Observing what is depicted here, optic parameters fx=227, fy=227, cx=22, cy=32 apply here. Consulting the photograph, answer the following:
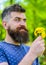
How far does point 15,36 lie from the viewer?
4.84ft

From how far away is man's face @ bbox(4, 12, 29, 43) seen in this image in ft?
4.71

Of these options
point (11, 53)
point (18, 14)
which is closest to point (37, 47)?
point (11, 53)

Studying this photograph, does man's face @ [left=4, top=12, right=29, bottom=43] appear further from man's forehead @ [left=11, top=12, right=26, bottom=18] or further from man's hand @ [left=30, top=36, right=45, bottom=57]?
man's hand @ [left=30, top=36, right=45, bottom=57]

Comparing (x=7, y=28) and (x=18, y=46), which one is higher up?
(x=7, y=28)

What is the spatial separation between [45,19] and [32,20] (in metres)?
0.30

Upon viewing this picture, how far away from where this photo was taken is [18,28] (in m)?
1.43

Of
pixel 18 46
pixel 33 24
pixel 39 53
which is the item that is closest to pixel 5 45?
pixel 18 46

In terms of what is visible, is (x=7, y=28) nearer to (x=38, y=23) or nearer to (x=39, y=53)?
(x=39, y=53)

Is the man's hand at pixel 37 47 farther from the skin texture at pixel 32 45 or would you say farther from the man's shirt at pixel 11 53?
the man's shirt at pixel 11 53

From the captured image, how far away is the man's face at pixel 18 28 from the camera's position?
4.71ft

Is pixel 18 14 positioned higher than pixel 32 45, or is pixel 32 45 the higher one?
pixel 18 14

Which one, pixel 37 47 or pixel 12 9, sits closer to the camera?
pixel 37 47

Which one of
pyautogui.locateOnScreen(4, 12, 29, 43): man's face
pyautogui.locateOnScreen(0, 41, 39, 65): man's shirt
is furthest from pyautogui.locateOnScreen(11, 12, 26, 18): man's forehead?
pyautogui.locateOnScreen(0, 41, 39, 65): man's shirt

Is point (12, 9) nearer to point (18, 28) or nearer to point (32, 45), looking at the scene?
point (18, 28)
